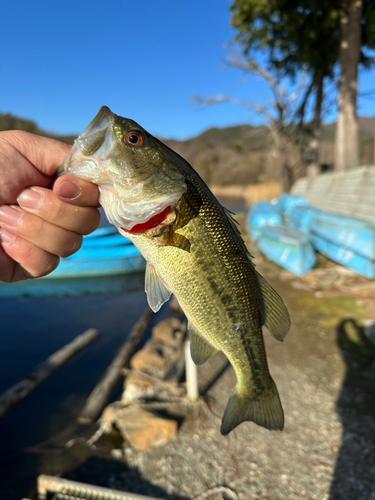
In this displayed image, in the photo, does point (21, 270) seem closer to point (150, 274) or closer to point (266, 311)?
point (150, 274)

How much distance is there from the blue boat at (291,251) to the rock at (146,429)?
654 centimetres

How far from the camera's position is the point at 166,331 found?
718 cm

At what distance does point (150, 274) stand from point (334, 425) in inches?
165

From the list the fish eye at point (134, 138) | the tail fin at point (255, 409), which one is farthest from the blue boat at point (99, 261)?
the fish eye at point (134, 138)

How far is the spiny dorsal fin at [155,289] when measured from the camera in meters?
1.68

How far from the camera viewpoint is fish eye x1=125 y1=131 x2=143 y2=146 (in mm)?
1488

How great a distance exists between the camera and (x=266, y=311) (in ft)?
5.57

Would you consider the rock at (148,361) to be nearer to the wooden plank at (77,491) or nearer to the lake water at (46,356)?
the lake water at (46,356)

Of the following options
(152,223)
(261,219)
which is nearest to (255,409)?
(152,223)

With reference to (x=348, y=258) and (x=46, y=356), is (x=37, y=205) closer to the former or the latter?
(x=46, y=356)

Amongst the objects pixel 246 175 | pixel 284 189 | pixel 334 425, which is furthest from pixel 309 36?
pixel 246 175

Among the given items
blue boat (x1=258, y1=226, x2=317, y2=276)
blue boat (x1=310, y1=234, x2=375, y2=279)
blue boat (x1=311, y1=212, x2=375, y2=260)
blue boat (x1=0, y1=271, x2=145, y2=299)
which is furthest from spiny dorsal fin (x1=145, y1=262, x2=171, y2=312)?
blue boat (x1=0, y1=271, x2=145, y2=299)

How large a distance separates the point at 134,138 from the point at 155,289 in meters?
0.77

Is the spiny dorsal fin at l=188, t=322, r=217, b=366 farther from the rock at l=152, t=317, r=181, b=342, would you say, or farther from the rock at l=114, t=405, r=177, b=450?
the rock at l=152, t=317, r=181, b=342
